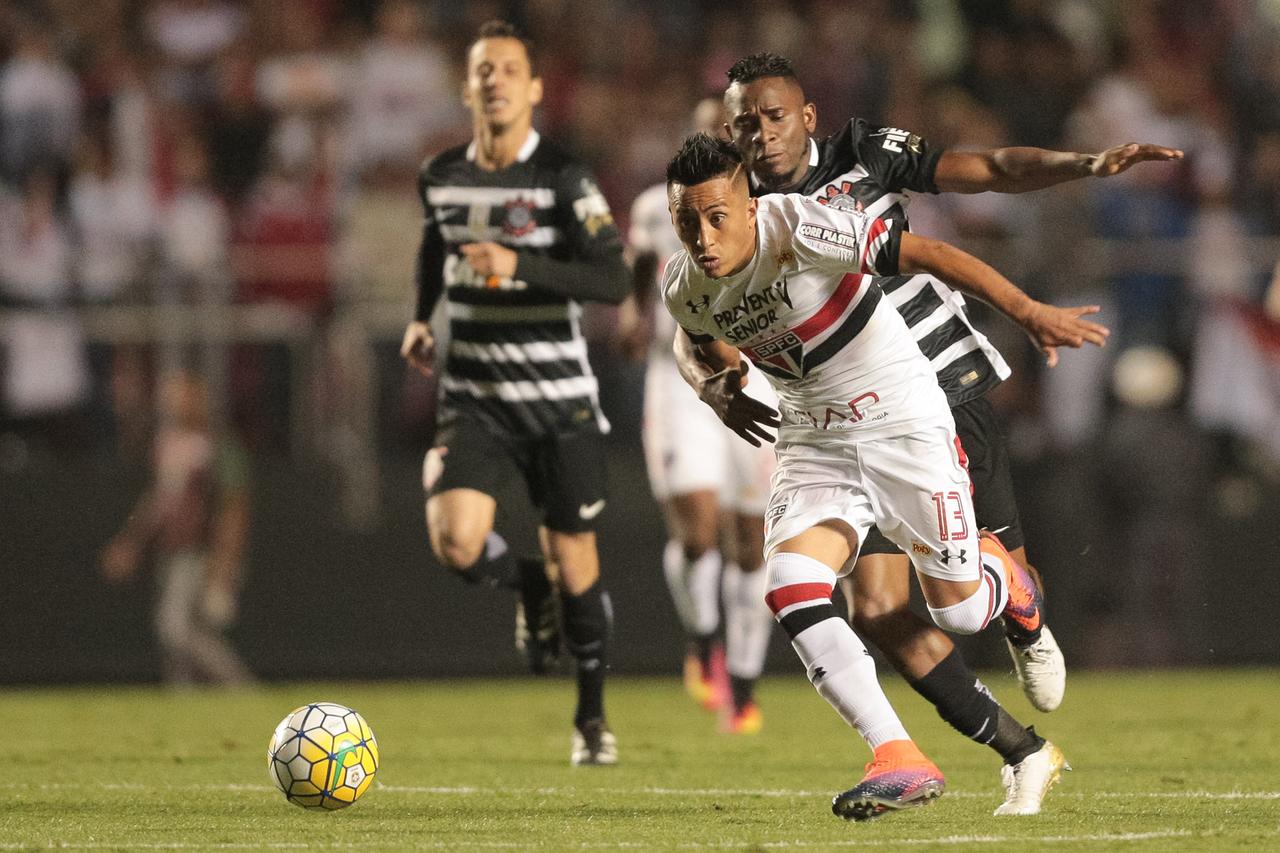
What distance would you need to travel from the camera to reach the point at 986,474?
264 inches

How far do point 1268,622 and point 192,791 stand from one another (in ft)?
27.9

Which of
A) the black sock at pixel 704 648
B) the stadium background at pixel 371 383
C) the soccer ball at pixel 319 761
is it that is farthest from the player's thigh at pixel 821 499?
the stadium background at pixel 371 383

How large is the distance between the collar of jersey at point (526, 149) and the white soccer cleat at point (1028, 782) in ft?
10.7

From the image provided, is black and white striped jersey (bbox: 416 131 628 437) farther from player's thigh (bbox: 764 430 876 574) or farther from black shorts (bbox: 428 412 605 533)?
player's thigh (bbox: 764 430 876 574)

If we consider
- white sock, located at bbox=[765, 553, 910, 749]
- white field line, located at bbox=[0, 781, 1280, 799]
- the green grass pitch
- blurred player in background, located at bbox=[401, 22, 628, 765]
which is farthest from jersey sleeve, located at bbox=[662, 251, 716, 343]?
blurred player in background, located at bbox=[401, 22, 628, 765]

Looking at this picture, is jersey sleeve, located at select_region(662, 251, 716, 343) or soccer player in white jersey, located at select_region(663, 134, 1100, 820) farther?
jersey sleeve, located at select_region(662, 251, 716, 343)

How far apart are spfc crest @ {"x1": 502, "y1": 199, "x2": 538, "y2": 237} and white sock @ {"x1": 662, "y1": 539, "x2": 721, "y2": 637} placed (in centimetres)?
257

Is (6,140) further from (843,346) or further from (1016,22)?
(843,346)

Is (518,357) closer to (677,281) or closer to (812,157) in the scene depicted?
(812,157)

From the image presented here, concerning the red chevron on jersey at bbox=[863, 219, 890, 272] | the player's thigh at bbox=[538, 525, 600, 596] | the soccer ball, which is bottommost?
the soccer ball

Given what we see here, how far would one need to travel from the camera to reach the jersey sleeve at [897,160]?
6414 mm

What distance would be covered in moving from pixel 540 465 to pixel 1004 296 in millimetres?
3228

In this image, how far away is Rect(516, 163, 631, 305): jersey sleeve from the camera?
7945 millimetres

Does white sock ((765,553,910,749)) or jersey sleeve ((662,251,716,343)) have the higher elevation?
jersey sleeve ((662,251,716,343))
